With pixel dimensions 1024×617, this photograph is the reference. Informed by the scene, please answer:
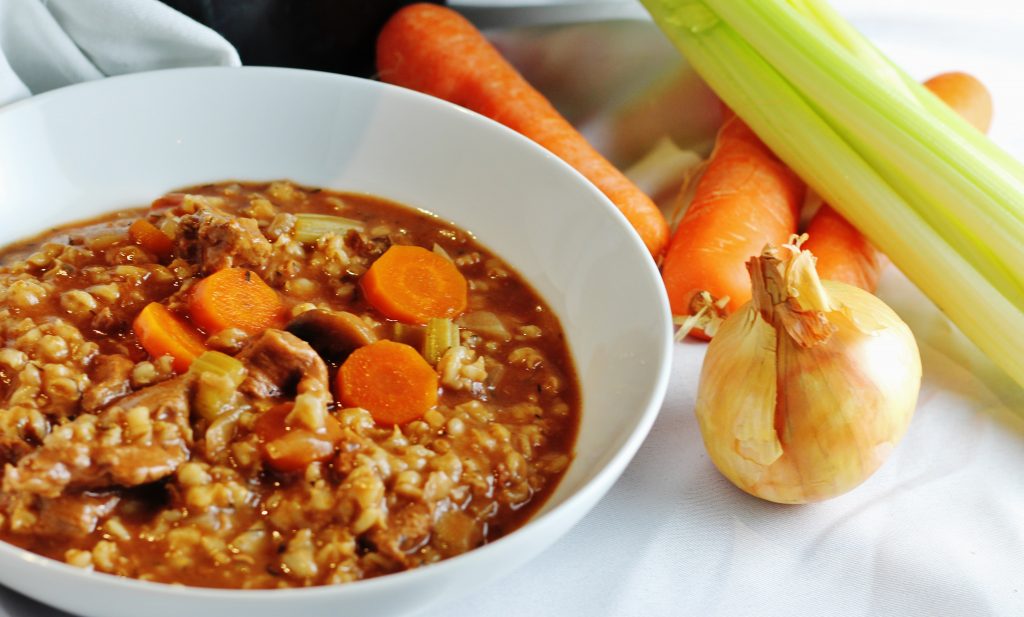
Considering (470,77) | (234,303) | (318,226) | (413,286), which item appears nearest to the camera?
(234,303)

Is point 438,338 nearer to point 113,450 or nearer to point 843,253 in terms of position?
point 113,450

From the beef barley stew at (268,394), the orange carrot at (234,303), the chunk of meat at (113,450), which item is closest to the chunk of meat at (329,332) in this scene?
the beef barley stew at (268,394)

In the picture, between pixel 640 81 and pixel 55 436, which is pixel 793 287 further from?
pixel 640 81

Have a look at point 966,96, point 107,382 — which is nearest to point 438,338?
point 107,382

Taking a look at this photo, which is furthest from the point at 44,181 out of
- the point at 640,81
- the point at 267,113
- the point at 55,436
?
the point at 640,81

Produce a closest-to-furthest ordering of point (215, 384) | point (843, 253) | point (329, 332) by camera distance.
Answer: point (215, 384)
point (329, 332)
point (843, 253)

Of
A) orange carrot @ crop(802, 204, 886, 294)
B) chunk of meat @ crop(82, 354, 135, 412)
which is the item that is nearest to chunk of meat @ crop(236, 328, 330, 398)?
chunk of meat @ crop(82, 354, 135, 412)
